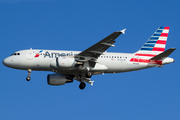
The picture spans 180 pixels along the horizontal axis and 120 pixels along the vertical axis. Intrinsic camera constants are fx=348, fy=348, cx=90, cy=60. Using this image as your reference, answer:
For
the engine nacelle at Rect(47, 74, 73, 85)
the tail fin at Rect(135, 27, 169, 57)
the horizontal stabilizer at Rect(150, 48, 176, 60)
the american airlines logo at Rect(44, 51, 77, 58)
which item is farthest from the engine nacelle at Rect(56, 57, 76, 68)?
the horizontal stabilizer at Rect(150, 48, 176, 60)

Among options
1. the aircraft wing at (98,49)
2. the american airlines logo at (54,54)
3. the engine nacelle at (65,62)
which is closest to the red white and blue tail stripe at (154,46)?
the aircraft wing at (98,49)

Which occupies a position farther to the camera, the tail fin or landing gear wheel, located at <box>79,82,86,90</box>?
landing gear wheel, located at <box>79,82,86,90</box>

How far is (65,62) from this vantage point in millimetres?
43781

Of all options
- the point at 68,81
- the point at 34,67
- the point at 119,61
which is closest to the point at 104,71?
the point at 119,61

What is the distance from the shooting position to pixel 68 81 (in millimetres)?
50031

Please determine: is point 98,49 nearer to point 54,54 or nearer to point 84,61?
point 84,61

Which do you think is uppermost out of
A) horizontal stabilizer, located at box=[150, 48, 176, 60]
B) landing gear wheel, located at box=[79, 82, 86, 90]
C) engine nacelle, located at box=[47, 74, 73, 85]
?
horizontal stabilizer, located at box=[150, 48, 176, 60]

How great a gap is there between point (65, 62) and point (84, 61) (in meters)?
2.67

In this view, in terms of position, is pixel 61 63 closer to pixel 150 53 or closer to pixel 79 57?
pixel 79 57

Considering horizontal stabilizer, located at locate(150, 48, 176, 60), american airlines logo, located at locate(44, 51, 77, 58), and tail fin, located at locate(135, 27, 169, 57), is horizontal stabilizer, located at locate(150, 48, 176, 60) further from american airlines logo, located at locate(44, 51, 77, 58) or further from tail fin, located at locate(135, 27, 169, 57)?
american airlines logo, located at locate(44, 51, 77, 58)

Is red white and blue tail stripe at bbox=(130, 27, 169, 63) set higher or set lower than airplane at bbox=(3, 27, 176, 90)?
higher

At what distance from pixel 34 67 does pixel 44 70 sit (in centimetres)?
144

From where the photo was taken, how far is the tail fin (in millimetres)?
49603

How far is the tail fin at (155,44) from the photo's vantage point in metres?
49.6
